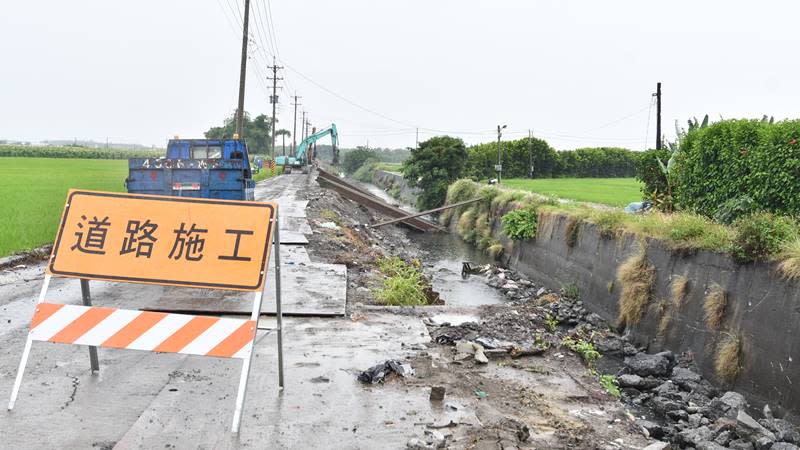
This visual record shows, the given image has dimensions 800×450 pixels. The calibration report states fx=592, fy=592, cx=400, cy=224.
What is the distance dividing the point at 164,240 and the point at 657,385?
6734 millimetres

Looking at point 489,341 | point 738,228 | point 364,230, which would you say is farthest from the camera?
point 364,230

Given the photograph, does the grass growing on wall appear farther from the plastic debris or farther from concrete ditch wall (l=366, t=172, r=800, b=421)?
the plastic debris

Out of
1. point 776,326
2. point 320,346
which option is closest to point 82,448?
point 320,346

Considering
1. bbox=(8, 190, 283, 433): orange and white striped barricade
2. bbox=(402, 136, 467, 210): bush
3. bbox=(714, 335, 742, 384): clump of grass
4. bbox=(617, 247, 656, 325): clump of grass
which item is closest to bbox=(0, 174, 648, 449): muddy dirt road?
bbox=(8, 190, 283, 433): orange and white striped barricade

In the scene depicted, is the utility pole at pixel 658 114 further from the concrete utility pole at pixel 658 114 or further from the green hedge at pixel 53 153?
the green hedge at pixel 53 153

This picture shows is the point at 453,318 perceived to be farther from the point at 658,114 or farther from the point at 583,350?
the point at 658,114

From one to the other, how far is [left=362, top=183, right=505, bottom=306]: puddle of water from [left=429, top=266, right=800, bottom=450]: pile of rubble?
A: 321 cm

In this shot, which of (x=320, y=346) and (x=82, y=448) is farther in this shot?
(x=320, y=346)

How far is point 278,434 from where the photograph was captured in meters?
4.70

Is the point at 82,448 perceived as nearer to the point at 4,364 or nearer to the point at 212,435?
the point at 212,435

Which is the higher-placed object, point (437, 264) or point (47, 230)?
point (47, 230)

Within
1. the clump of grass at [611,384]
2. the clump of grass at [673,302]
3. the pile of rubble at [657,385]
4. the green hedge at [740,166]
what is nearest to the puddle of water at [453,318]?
the pile of rubble at [657,385]

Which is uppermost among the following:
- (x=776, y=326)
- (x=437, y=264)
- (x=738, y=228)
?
(x=738, y=228)

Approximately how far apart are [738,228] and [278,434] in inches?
286
